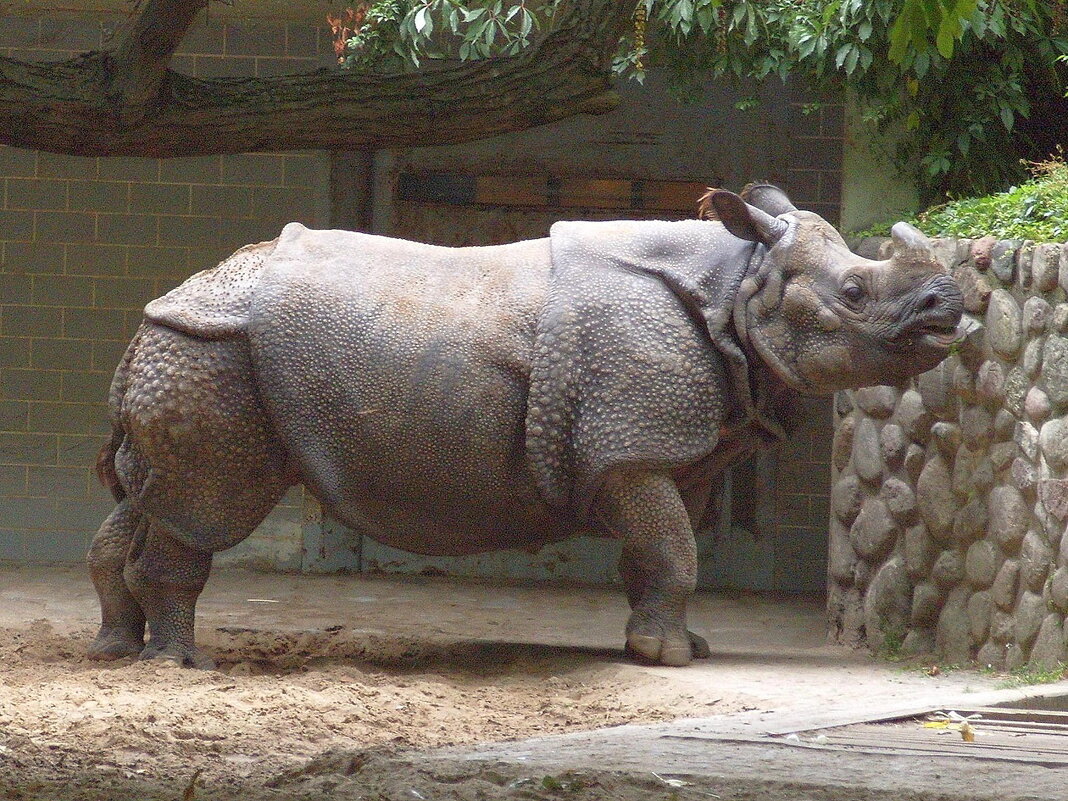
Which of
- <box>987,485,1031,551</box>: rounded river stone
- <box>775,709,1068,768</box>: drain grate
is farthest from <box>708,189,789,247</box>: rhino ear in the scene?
<box>775,709,1068,768</box>: drain grate

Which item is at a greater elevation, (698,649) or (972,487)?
(972,487)

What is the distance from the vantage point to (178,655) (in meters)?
7.37

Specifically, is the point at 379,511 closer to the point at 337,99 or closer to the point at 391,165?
the point at 337,99

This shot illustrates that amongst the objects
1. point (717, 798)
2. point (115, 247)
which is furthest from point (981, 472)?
point (115, 247)

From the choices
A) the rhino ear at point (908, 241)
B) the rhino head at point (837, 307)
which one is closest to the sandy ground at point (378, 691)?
the rhino head at point (837, 307)

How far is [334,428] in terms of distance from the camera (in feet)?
23.6

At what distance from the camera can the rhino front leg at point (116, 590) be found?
7574 mm

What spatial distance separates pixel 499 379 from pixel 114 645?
2189 millimetres

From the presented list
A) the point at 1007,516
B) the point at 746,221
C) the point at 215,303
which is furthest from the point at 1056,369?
the point at 215,303

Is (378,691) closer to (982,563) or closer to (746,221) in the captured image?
(746,221)

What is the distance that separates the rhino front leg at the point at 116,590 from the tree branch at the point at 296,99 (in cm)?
275

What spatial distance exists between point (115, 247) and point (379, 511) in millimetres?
4805

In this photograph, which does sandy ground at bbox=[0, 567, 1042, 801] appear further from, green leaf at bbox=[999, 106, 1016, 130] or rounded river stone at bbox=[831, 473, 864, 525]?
green leaf at bbox=[999, 106, 1016, 130]

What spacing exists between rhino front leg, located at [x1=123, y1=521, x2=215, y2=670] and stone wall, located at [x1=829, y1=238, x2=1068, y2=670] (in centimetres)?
334
